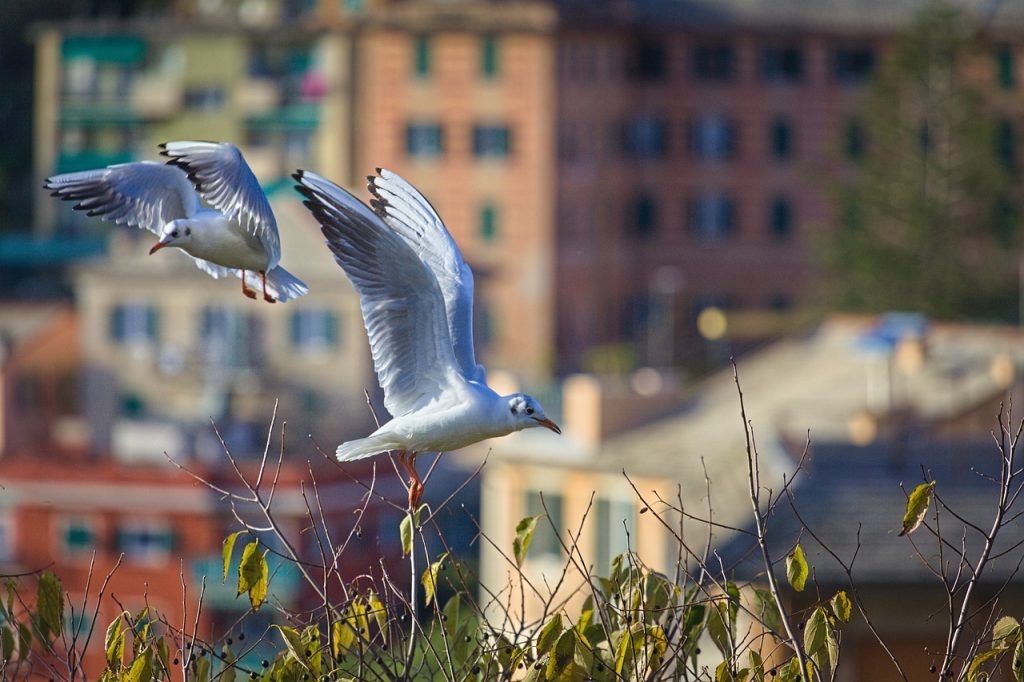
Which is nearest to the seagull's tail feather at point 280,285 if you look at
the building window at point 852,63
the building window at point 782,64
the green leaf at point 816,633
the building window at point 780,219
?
the green leaf at point 816,633

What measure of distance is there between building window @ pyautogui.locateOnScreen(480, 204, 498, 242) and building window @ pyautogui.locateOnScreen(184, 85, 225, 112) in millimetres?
7923

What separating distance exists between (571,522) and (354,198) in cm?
2133

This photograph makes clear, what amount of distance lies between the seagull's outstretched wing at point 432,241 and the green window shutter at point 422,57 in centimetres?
5469

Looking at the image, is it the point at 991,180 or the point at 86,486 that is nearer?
the point at 86,486

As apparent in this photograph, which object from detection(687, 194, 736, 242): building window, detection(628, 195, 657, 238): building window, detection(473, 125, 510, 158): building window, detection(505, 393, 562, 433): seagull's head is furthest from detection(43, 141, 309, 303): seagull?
detection(687, 194, 736, 242): building window

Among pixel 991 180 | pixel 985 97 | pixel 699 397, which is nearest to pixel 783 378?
pixel 699 397

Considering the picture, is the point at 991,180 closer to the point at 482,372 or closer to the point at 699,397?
the point at 699,397

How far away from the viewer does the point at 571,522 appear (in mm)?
30438

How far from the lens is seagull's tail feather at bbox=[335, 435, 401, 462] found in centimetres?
934

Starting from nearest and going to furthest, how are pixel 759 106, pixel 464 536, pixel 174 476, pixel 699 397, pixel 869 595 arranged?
pixel 869 595 → pixel 699 397 → pixel 174 476 → pixel 464 536 → pixel 759 106

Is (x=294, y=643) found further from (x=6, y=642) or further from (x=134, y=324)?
(x=134, y=324)

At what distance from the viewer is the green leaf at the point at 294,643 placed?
8656 mm

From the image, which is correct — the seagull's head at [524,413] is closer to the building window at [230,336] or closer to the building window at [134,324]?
the building window at [230,336]

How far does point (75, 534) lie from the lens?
38156 millimetres
